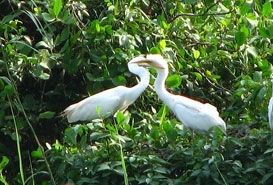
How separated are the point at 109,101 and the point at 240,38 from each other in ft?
3.56

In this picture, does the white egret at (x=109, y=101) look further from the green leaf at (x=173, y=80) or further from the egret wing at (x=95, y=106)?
the green leaf at (x=173, y=80)

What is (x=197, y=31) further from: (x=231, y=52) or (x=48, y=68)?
(x=48, y=68)

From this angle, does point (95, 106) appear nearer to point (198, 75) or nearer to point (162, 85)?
point (162, 85)

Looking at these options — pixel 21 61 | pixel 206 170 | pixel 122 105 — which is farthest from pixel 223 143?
pixel 21 61

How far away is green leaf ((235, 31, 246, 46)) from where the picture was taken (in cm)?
644

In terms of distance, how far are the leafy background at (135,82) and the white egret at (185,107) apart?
80 mm

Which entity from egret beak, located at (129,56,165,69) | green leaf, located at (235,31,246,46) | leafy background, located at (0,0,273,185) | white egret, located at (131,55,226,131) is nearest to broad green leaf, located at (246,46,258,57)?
leafy background, located at (0,0,273,185)

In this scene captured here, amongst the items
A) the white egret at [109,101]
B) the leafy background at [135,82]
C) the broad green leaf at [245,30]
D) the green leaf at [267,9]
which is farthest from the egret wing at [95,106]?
the green leaf at [267,9]

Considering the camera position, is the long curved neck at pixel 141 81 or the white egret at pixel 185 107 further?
the long curved neck at pixel 141 81

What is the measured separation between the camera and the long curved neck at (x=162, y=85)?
236 inches

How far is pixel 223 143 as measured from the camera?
517 cm

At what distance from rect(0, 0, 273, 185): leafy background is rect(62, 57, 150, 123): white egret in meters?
0.12

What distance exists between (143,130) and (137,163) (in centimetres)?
64

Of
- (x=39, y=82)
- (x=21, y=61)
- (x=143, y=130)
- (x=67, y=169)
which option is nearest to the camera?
(x=67, y=169)
